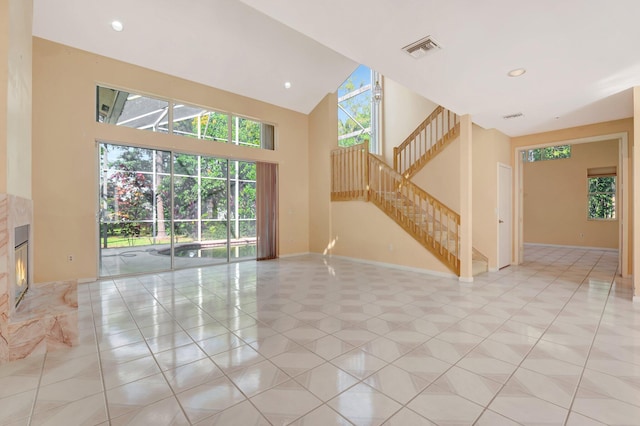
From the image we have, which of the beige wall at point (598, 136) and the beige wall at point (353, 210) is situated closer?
the beige wall at point (598, 136)

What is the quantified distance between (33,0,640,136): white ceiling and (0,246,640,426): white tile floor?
9.47 ft

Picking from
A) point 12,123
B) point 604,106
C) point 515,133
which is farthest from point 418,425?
point 515,133

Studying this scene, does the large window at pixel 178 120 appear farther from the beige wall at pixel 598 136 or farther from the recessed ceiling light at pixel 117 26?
the beige wall at pixel 598 136

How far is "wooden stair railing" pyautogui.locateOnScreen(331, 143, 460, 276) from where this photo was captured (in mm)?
5219

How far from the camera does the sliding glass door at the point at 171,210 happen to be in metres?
5.09

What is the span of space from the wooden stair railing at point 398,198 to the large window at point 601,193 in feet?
19.6

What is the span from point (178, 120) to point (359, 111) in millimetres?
6423

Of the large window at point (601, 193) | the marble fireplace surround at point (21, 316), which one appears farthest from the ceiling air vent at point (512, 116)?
the marble fireplace surround at point (21, 316)

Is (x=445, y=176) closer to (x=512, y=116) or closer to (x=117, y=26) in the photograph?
(x=512, y=116)

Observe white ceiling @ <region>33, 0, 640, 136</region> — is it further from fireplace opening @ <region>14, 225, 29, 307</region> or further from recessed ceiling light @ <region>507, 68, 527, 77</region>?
fireplace opening @ <region>14, 225, 29, 307</region>

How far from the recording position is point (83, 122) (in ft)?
15.4

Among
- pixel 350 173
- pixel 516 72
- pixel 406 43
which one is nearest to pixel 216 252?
pixel 350 173

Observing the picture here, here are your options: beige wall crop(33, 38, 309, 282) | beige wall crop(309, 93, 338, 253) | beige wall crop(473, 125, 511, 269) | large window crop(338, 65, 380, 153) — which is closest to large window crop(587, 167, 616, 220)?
beige wall crop(473, 125, 511, 269)

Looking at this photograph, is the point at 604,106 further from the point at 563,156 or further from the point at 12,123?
the point at 12,123
